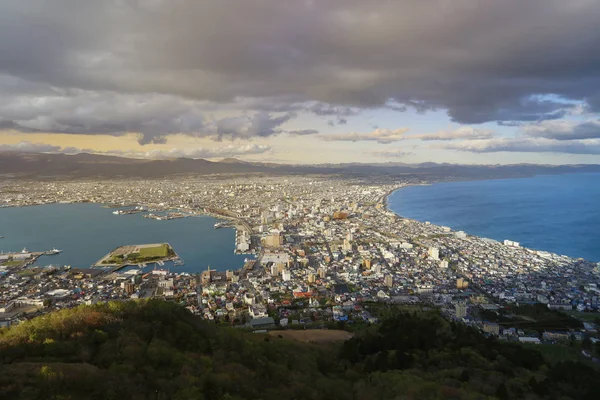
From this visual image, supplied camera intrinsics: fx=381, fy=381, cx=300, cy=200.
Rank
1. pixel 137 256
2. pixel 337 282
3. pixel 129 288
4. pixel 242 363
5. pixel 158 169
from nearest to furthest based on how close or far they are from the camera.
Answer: pixel 242 363, pixel 129 288, pixel 337 282, pixel 137 256, pixel 158 169

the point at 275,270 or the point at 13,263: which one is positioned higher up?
the point at 275,270

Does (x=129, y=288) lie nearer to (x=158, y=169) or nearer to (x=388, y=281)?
(x=388, y=281)

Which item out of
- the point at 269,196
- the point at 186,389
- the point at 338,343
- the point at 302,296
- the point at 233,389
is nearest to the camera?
the point at 186,389

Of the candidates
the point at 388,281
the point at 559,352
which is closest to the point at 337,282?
the point at 388,281

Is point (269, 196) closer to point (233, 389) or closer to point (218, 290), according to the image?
point (218, 290)

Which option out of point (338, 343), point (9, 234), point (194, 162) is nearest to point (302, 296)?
point (338, 343)

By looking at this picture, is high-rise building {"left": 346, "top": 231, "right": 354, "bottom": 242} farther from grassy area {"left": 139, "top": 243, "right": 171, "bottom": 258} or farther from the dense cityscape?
grassy area {"left": 139, "top": 243, "right": 171, "bottom": 258}

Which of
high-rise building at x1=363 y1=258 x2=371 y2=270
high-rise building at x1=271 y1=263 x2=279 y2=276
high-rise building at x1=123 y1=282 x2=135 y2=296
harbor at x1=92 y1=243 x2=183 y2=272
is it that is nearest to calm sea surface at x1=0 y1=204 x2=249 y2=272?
harbor at x1=92 y1=243 x2=183 y2=272
